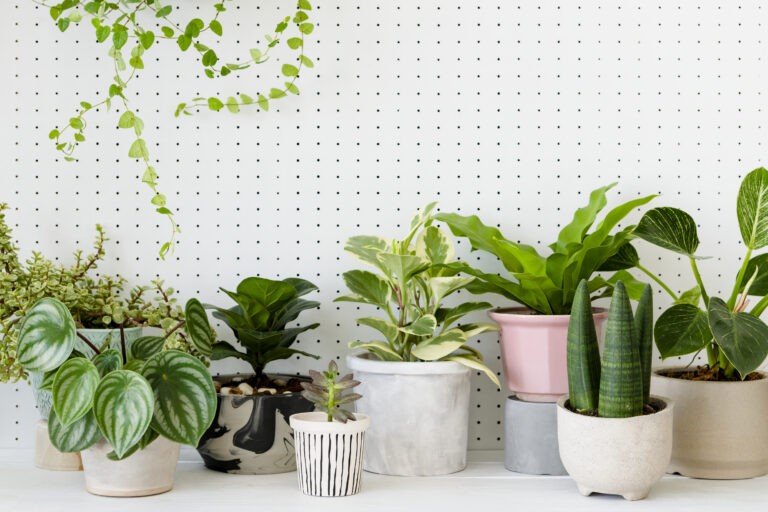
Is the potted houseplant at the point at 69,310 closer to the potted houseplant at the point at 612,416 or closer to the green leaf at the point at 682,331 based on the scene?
the potted houseplant at the point at 612,416

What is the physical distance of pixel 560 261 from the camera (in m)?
1.05

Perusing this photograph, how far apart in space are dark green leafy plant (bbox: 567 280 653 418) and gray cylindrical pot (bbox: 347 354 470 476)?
0.18 m

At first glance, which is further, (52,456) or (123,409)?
(52,456)

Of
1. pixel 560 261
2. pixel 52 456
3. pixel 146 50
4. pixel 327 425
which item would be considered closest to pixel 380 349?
pixel 327 425

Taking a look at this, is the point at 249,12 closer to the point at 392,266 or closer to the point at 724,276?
the point at 392,266

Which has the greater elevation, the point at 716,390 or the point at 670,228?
the point at 670,228

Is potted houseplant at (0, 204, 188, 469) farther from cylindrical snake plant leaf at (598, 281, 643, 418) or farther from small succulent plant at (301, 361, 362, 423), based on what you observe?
cylindrical snake plant leaf at (598, 281, 643, 418)

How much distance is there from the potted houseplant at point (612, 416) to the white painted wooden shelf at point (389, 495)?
23mm

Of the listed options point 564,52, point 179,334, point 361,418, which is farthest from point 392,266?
point 564,52

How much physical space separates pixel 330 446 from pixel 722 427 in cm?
54

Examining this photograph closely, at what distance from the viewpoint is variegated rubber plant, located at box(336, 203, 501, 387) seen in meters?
1.05

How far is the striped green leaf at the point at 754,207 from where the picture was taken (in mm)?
1051

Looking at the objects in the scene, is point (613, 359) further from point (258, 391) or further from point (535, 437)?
point (258, 391)

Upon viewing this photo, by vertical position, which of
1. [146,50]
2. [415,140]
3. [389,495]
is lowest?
[389,495]
